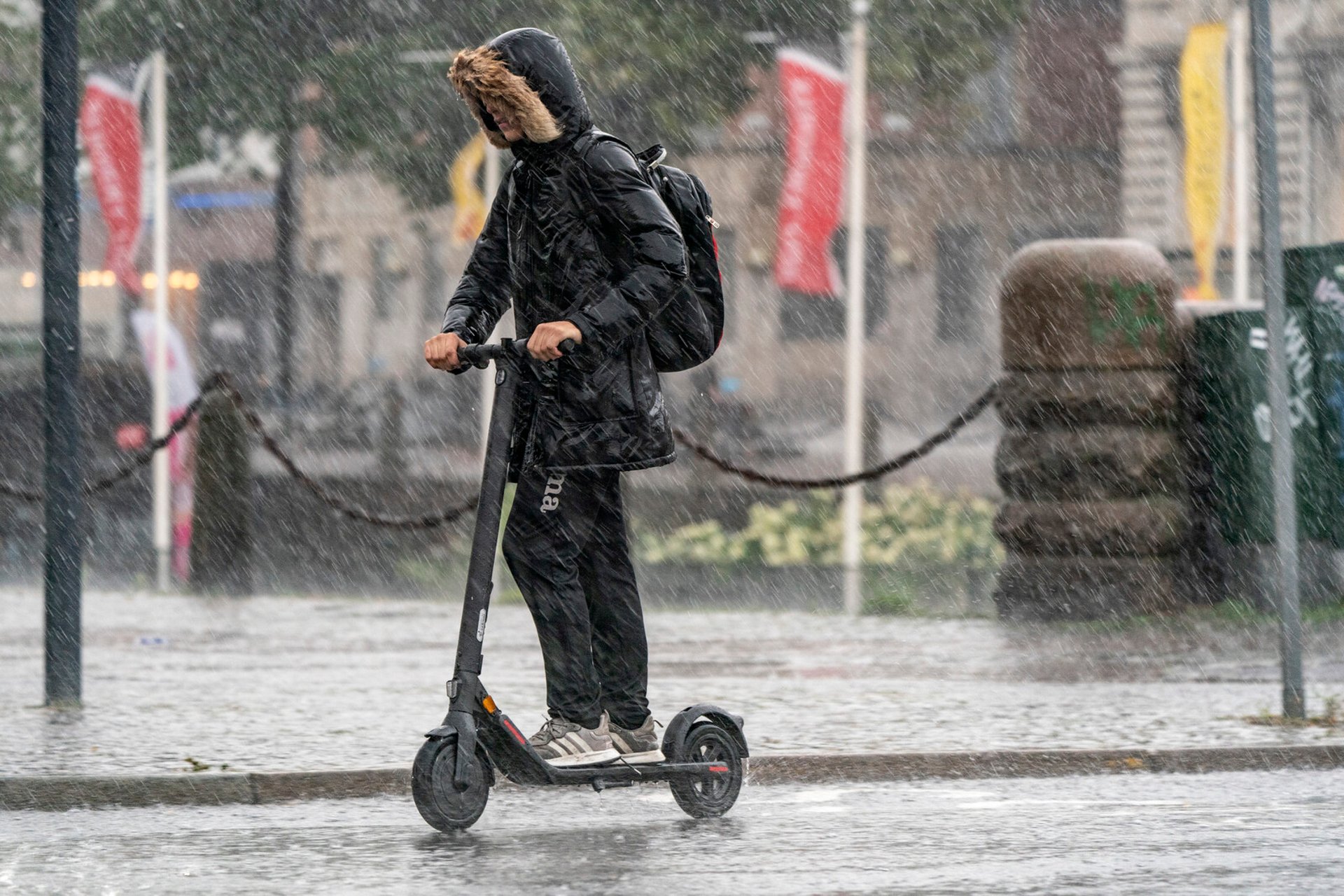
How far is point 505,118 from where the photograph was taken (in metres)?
5.98

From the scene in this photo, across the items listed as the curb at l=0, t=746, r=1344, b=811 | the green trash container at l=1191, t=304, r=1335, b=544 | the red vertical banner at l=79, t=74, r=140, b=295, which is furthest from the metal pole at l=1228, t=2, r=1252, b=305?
the curb at l=0, t=746, r=1344, b=811

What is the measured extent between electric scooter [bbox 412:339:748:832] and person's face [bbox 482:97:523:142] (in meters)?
0.56

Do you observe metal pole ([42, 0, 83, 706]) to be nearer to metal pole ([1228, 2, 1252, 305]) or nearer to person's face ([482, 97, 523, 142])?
person's face ([482, 97, 523, 142])

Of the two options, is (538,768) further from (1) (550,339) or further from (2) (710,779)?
(1) (550,339)

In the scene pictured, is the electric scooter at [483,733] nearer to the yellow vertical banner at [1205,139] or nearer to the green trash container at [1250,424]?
the green trash container at [1250,424]

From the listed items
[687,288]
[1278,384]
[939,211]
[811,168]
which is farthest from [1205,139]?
[939,211]

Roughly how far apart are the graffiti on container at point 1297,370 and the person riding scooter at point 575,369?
20.8ft

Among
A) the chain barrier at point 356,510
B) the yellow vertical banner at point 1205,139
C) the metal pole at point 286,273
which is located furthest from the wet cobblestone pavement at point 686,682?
the metal pole at point 286,273

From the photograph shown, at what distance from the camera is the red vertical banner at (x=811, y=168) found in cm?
1750

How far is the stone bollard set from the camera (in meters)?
11.8

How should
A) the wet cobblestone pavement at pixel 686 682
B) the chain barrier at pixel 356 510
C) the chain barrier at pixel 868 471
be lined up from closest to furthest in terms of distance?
the wet cobblestone pavement at pixel 686 682 < the chain barrier at pixel 868 471 < the chain barrier at pixel 356 510

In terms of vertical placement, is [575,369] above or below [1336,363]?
below

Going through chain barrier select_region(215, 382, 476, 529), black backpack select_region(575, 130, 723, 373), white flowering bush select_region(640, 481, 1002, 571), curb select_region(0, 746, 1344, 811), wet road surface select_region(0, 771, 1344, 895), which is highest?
black backpack select_region(575, 130, 723, 373)

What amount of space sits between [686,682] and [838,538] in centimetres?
728
